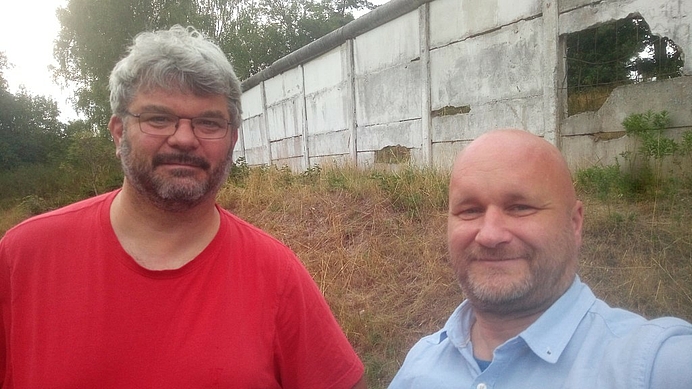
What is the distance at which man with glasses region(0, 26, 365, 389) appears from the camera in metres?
1.70

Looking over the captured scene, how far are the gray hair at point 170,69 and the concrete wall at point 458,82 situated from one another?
4.37 metres

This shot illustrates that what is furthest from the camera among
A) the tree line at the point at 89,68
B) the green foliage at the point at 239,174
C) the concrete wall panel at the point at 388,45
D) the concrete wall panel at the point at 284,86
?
the tree line at the point at 89,68

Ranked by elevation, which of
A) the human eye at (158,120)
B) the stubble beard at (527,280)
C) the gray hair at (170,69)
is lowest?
the stubble beard at (527,280)

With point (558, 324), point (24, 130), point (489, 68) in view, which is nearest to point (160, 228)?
point (558, 324)

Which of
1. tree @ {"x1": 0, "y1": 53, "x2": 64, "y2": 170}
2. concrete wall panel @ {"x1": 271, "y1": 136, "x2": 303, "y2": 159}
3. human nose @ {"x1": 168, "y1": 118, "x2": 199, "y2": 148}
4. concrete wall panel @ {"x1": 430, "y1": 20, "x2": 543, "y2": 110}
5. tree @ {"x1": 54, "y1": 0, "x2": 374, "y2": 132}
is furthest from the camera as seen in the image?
tree @ {"x1": 0, "y1": 53, "x2": 64, "y2": 170}

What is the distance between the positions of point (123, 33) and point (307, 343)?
64.5 ft

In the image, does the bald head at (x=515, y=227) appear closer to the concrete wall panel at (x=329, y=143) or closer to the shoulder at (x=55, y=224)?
the shoulder at (x=55, y=224)

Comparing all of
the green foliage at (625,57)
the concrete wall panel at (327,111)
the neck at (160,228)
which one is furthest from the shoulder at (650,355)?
the concrete wall panel at (327,111)

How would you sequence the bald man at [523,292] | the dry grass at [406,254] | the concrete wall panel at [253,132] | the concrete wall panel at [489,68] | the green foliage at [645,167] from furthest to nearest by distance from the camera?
the concrete wall panel at [253,132] → the concrete wall panel at [489,68] → the green foliage at [645,167] → the dry grass at [406,254] → the bald man at [523,292]

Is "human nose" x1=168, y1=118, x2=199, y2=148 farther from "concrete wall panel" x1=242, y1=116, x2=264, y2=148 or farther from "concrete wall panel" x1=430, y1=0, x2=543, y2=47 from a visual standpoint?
"concrete wall panel" x1=242, y1=116, x2=264, y2=148

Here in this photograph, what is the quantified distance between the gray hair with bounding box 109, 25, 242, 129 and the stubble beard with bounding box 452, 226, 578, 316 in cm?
98

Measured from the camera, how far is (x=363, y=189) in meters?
6.65

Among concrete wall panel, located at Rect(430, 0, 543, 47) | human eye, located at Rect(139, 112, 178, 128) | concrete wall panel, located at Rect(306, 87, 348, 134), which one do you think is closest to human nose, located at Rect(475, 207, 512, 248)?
human eye, located at Rect(139, 112, 178, 128)

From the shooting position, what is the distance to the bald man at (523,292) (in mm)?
1445
